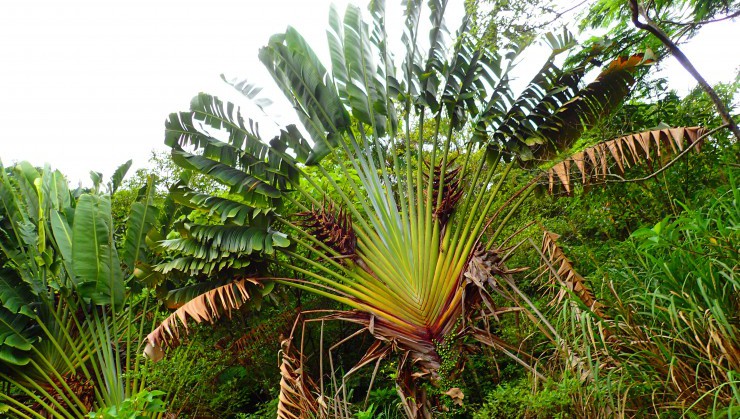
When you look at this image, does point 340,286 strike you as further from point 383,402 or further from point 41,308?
point 41,308

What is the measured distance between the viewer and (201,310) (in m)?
5.41

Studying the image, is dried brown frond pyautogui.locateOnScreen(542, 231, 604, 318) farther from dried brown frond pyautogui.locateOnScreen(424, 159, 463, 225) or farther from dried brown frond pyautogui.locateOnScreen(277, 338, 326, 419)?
dried brown frond pyautogui.locateOnScreen(277, 338, 326, 419)

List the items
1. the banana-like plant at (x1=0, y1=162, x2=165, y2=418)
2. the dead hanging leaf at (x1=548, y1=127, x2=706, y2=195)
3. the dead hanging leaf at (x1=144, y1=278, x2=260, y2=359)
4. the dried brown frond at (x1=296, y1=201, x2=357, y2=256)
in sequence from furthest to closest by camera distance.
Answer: the banana-like plant at (x1=0, y1=162, x2=165, y2=418) < the dried brown frond at (x1=296, y1=201, x2=357, y2=256) < the dead hanging leaf at (x1=144, y1=278, x2=260, y2=359) < the dead hanging leaf at (x1=548, y1=127, x2=706, y2=195)

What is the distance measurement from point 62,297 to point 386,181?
14.4 ft

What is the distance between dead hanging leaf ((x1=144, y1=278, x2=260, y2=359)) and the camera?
535cm

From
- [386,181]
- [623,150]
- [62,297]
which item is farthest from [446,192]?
[62,297]

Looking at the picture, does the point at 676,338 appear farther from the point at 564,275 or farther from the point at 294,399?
the point at 294,399

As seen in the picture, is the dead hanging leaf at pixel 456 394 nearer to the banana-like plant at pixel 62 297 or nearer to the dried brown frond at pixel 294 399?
the dried brown frond at pixel 294 399

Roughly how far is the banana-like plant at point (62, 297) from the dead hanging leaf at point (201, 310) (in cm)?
73

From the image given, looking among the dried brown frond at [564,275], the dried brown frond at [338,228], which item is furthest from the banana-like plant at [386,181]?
the dried brown frond at [564,275]

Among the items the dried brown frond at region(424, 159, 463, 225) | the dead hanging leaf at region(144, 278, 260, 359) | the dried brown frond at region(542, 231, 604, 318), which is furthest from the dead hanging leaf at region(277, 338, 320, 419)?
the dried brown frond at region(542, 231, 604, 318)

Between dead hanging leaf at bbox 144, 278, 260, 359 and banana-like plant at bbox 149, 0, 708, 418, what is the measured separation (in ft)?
0.08

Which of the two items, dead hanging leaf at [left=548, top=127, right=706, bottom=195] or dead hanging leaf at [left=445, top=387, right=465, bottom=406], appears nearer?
dead hanging leaf at [left=445, top=387, right=465, bottom=406]

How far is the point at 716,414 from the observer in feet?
9.31
